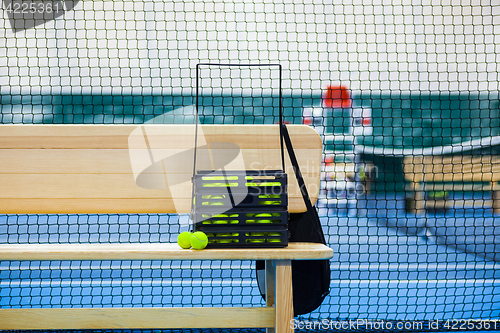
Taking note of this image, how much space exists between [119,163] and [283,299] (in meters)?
0.81

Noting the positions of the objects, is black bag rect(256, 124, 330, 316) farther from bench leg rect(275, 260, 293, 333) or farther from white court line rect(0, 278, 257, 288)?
white court line rect(0, 278, 257, 288)

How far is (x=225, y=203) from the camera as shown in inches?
45.4

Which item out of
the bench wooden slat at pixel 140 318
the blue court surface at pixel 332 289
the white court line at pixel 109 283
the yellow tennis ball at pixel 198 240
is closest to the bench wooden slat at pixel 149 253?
the yellow tennis ball at pixel 198 240

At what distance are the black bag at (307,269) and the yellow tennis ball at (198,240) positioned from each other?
1.33 ft

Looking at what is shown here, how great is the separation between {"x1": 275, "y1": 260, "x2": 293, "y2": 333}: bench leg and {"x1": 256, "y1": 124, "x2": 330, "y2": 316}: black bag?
24 centimetres

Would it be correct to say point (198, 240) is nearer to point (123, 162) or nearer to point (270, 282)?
point (270, 282)

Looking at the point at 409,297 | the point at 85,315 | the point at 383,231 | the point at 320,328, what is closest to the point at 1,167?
the point at 85,315

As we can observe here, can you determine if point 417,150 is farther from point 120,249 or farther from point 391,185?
point 120,249

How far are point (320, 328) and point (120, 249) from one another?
1.14 metres

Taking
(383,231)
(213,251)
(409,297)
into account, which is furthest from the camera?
(383,231)

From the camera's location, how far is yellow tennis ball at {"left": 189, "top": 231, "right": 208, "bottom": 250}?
111cm

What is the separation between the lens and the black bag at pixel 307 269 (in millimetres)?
1369

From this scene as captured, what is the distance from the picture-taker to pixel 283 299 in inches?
44.4

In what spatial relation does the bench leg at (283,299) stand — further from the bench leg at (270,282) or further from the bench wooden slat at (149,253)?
the bench leg at (270,282)
